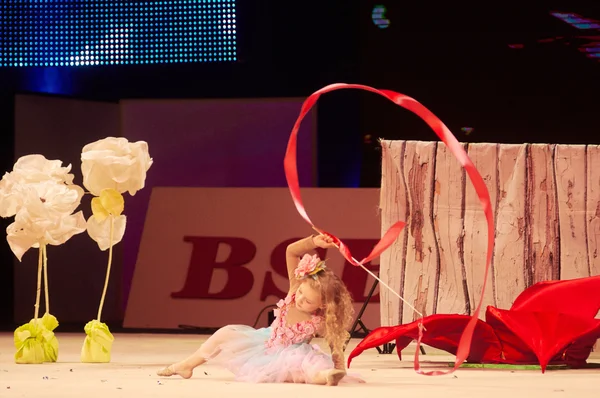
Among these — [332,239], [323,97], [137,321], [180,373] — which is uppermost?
[323,97]

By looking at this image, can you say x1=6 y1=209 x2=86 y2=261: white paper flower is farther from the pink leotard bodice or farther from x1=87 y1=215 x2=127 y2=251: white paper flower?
the pink leotard bodice

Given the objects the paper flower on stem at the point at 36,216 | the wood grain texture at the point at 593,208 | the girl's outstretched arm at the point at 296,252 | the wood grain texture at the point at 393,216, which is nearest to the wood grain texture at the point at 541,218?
the wood grain texture at the point at 593,208

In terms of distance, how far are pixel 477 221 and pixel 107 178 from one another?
2.07 metres

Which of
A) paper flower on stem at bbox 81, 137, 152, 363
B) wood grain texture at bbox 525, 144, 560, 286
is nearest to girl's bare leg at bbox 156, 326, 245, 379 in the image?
paper flower on stem at bbox 81, 137, 152, 363

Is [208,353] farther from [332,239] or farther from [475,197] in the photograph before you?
[475,197]

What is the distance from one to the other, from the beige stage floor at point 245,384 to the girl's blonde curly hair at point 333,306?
0.65 ft

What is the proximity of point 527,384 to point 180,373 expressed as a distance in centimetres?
135

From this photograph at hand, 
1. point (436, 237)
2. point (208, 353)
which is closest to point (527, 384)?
point (208, 353)

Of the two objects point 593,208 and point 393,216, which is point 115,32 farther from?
point 593,208

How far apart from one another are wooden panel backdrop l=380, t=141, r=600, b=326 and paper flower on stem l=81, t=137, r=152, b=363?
59.6 inches

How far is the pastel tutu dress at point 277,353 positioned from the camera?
13.5 feet

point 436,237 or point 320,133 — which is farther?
point 320,133

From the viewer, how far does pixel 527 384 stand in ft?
13.5

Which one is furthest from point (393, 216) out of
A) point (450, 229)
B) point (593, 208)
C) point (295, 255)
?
point (295, 255)
